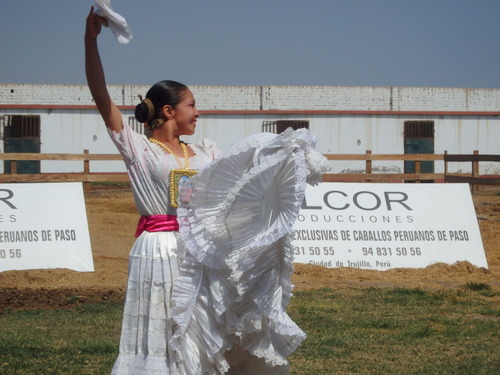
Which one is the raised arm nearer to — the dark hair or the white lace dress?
the dark hair

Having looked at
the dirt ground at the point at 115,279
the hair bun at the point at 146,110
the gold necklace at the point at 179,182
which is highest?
the hair bun at the point at 146,110

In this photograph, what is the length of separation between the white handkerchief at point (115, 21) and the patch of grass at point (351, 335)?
305cm

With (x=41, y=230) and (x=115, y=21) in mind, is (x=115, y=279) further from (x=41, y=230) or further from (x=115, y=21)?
(x=115, y=21)

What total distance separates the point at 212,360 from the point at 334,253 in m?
8.20

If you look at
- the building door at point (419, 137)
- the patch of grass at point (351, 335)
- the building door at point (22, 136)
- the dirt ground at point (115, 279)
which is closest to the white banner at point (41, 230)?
the dirt ground at point (115, 279)

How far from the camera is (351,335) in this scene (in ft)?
26.3

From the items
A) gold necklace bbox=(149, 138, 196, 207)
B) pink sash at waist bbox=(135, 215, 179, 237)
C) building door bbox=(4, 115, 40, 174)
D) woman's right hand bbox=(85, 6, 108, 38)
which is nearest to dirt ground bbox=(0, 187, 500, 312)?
pink sash at waist bbox=(135, 215, 179, 237)

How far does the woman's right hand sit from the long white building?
1245 inches

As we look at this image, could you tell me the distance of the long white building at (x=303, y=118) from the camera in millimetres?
36750

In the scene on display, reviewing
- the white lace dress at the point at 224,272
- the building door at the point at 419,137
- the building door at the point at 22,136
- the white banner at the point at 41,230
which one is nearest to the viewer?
the white lace dress at the point at 224,272

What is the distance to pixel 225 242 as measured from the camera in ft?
14.0

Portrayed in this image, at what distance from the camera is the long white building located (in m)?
36.8

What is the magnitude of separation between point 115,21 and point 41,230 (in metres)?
8.24

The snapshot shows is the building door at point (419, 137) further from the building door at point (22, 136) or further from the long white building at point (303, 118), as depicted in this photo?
the building door at point (22, 136)
